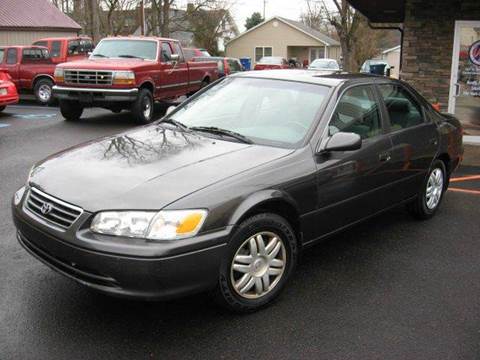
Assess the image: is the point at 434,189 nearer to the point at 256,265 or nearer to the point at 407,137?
the point at 407,137

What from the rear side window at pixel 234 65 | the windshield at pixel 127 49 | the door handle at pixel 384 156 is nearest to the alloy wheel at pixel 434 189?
the door handle at pixel 384 156

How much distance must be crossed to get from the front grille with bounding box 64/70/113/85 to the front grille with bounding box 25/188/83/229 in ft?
27.1

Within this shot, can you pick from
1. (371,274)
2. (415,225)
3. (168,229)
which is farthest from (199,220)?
(415,225)

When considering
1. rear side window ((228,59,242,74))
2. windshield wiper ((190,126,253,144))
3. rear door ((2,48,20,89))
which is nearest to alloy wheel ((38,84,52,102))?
rear door ((2,48,20,89))

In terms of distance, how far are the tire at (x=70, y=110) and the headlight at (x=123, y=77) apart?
4.92 feet

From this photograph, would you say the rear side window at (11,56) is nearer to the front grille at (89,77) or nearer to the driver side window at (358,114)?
the front grille at (89,77)

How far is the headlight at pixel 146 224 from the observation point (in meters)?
3.00

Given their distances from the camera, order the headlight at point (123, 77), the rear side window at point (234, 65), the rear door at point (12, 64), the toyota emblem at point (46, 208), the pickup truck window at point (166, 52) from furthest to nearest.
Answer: the rear side window at point (234, 65)
the rear door at point (12, 64)
the pickup truck window at point (166, 52)
the headlight at point (123, 77)
the toyota emblem at point (46, 208)

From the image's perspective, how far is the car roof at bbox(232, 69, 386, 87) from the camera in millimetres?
4457

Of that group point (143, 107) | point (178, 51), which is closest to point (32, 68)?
point (178, 51)

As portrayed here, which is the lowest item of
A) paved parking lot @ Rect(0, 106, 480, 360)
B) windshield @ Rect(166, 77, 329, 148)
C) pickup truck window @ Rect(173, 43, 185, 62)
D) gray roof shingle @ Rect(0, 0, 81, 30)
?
paved parking lot @ Rect(0, 106, 480, 360)

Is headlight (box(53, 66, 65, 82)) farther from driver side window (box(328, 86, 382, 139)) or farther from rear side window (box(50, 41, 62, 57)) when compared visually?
driver side window (box(328, 86, 382, 139))


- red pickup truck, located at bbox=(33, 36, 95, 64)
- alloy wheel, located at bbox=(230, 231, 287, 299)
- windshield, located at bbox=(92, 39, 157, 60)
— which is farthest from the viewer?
red pickup truck, located at bbox=(33, 36, 95, 64)

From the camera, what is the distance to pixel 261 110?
4.33m
